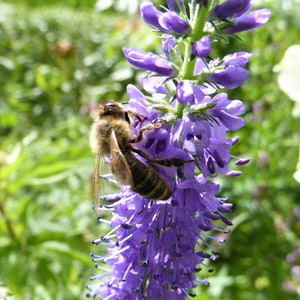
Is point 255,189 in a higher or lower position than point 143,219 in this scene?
lower

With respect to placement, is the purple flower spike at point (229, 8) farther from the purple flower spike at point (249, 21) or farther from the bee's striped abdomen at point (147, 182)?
the bee's striped abdomen at point (147, 182)

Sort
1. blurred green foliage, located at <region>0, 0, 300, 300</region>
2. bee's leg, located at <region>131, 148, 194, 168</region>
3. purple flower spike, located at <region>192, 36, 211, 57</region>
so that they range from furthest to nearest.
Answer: blurred green foliage, located at <region>0, 0, 300, 300</region>
bee's leg, located at <region>131, 148, 194, 168</region>
purple flower spike, located at <region>192, 36, 211, 57</region>

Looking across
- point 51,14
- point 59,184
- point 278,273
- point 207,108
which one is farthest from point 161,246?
point 51,14

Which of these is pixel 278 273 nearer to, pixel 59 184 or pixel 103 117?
pixel 59 184

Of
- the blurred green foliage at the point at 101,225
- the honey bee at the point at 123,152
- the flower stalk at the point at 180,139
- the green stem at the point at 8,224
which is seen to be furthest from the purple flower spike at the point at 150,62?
the green stem at the point at 8,224

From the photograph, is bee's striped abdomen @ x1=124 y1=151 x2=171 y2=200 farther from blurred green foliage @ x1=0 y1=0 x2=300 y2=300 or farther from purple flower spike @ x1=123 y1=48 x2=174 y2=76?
blurred green foliage @ x1=0 y1=0 x2=300 y2=300

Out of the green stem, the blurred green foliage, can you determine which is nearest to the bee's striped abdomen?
the blurred green foliage
